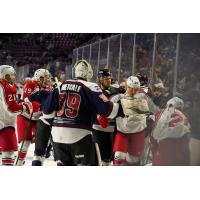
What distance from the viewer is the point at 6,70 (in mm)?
4441

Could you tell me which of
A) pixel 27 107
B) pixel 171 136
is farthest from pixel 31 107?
pixel 171 136

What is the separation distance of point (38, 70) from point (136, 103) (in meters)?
1.07

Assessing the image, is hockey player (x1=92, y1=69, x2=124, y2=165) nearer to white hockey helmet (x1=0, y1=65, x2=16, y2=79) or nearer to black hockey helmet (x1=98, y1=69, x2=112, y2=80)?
black hockey helmet (x1=98, y1=69, x2=112, y2=80)

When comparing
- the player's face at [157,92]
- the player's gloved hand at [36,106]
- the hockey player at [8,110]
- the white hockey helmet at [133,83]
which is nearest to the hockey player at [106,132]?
the white hockey helmet at [133,83]

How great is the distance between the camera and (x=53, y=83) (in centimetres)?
442

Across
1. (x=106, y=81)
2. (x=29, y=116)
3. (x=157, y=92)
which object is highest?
(x=106, y=81)

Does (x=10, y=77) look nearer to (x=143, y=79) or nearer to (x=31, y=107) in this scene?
(x=31, y=107)

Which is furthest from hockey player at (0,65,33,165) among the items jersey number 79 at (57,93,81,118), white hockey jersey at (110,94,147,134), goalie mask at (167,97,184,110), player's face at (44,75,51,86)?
goalie mask at (167,97,184,110)

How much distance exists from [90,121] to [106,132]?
50cm

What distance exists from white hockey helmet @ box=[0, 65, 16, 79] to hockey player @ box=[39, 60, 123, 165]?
2.08ft

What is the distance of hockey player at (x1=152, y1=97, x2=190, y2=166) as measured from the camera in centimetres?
470
